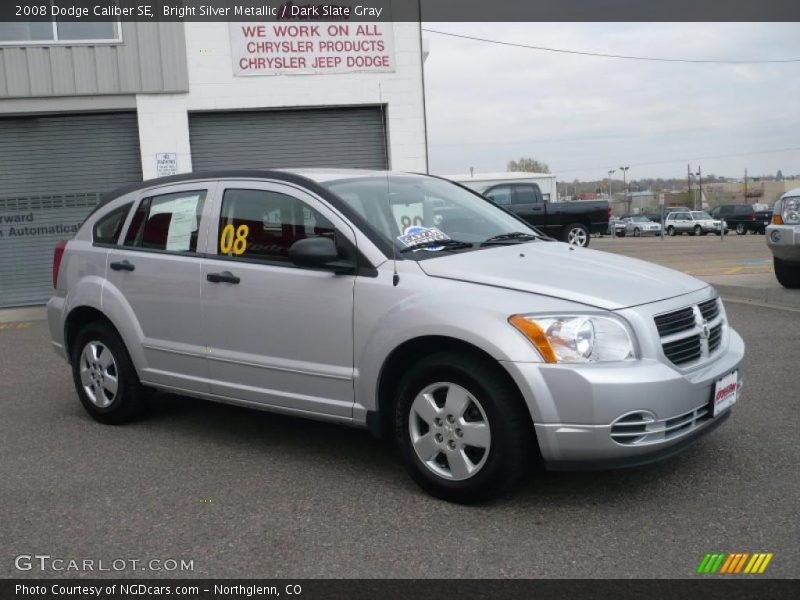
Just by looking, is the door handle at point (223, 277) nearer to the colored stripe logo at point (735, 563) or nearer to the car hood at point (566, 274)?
the car hood at point (566, 274)

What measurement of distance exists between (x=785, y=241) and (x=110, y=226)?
25.0ft

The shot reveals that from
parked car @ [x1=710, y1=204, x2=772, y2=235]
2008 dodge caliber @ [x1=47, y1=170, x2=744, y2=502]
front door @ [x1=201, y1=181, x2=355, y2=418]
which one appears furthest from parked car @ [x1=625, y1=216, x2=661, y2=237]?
front door @ [x1=201, y1=181, x2=355, y2=418]

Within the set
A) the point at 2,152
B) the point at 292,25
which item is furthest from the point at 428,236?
the point at 2,152

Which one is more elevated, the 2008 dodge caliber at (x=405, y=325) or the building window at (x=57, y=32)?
the building window at (x=57, y=32)

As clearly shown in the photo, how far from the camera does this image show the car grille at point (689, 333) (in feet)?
12.7

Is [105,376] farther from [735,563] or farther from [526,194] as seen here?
[526,194]

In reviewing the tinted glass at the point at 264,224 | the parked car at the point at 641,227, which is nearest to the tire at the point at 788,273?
the tinted glass at the point at 264,224

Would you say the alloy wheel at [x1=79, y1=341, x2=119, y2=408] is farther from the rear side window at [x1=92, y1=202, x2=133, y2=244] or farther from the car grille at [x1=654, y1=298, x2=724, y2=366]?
the car grille at [x1=654, y1=298, x2=724, y2=366]

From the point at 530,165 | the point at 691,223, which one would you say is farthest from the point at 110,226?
the point at 530,165

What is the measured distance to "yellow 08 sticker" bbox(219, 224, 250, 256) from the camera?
489 centimetres

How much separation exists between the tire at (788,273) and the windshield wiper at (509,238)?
6670 millimetres

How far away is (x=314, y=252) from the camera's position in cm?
425

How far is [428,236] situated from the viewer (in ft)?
15.0
